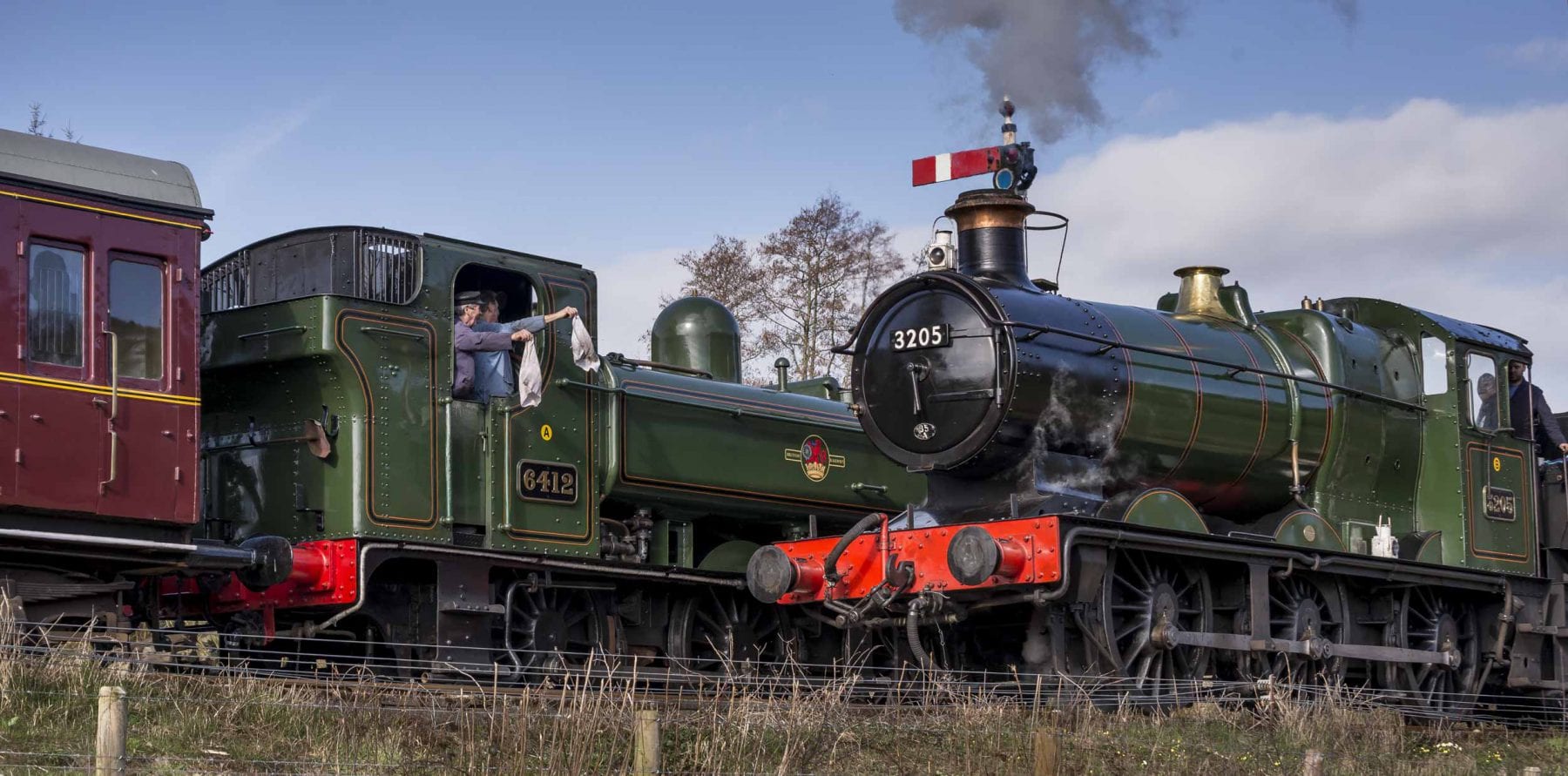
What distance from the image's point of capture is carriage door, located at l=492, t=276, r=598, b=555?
39.4 ft

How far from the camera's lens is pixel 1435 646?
1353 cm

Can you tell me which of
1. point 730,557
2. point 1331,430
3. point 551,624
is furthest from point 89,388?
point 1331,430

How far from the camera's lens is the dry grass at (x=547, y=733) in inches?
306

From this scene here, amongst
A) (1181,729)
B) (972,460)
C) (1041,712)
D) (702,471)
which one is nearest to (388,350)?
(702,471)

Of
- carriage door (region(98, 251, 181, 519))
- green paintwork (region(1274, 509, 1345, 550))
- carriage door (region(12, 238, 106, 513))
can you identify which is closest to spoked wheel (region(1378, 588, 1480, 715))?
green paintwork (region(1274, 509, 1345, 550))

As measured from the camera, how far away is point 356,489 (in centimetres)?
1122

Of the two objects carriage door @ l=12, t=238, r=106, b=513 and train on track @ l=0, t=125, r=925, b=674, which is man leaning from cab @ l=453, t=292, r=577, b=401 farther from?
carriage door @ l=12, t=238, r=106, b=513

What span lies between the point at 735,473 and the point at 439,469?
2.72 m

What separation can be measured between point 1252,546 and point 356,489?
584 cm

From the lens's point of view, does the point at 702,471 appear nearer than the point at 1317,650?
No

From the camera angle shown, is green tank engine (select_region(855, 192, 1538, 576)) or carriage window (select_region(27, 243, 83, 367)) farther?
green tank engine (select_region(855, 192, 1538, 576))

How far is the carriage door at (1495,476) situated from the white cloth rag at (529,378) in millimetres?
7153

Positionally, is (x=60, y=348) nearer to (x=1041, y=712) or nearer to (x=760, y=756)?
(x=760, y=756)

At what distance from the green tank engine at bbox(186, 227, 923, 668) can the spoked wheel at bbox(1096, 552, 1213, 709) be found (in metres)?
2.17
